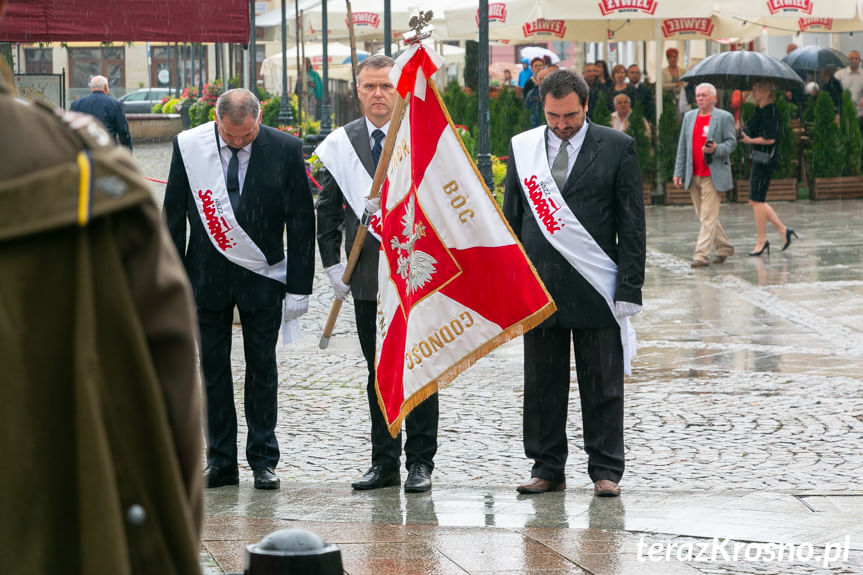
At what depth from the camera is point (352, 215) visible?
6590 millimetres

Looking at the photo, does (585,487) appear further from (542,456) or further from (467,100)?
(467,100)

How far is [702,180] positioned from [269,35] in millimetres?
18661

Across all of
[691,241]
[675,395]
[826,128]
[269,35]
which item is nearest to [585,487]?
[675,395]

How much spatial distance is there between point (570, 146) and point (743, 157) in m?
15.5

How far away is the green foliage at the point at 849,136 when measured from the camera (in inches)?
829

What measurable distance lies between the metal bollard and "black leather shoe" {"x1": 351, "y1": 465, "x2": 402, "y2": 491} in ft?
11.9

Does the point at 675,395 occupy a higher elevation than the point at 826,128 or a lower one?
A: lower

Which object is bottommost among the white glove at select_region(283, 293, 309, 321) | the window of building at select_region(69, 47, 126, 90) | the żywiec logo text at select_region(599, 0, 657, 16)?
the white glove at select_region(283, 293, 309, 321)

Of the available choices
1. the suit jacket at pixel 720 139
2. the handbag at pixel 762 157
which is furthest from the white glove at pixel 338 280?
the handbag at pixel 762 157

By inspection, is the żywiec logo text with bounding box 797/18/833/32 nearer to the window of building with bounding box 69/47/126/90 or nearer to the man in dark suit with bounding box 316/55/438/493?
the man in dark suit with bounding box 316/55/438/493

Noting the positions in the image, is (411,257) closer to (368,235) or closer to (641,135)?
(368,235)

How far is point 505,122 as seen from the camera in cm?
2339

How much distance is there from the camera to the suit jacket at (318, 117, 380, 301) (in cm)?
652

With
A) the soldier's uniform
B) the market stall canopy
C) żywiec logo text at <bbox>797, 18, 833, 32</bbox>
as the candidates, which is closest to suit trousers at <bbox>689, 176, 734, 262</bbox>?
the market stall canopy
